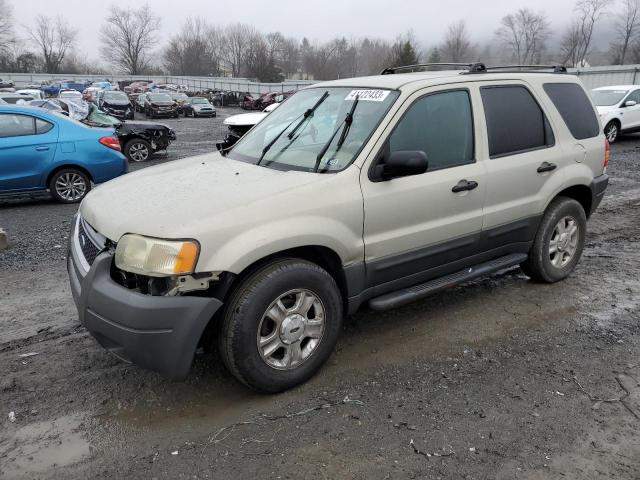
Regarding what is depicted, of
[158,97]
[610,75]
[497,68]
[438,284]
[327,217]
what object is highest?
[610,75]

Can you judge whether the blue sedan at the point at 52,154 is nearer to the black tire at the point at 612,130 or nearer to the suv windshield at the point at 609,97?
the black tire at the point at 612,130

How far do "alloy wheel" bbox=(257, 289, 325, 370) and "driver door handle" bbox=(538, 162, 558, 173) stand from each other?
7.63 ft

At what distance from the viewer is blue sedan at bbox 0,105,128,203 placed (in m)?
7.98

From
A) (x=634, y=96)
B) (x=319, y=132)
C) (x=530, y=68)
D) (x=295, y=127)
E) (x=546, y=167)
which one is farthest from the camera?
(x=634, y=96)

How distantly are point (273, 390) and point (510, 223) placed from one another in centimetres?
235

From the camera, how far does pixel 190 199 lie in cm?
316

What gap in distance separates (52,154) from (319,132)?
6.02m

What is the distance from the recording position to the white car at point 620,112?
51.6 ft

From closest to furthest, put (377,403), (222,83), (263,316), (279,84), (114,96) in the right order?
1. (263,316)
2. (377,403)
3. (114,96)
4. (279,84)
5. (222,83)

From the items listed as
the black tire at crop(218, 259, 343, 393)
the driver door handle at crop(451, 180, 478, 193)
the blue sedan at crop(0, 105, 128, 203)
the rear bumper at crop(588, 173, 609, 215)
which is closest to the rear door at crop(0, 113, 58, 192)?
the blue sedan at crop(0, 105, 128, 203)

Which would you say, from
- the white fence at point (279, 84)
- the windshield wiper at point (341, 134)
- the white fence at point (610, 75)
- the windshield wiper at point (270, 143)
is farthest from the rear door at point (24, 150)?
the white fence at point (610, 75)

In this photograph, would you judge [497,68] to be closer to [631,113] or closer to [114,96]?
[631,113]

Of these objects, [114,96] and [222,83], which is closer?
[114,96]

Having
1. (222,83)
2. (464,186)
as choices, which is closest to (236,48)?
(222,83)
